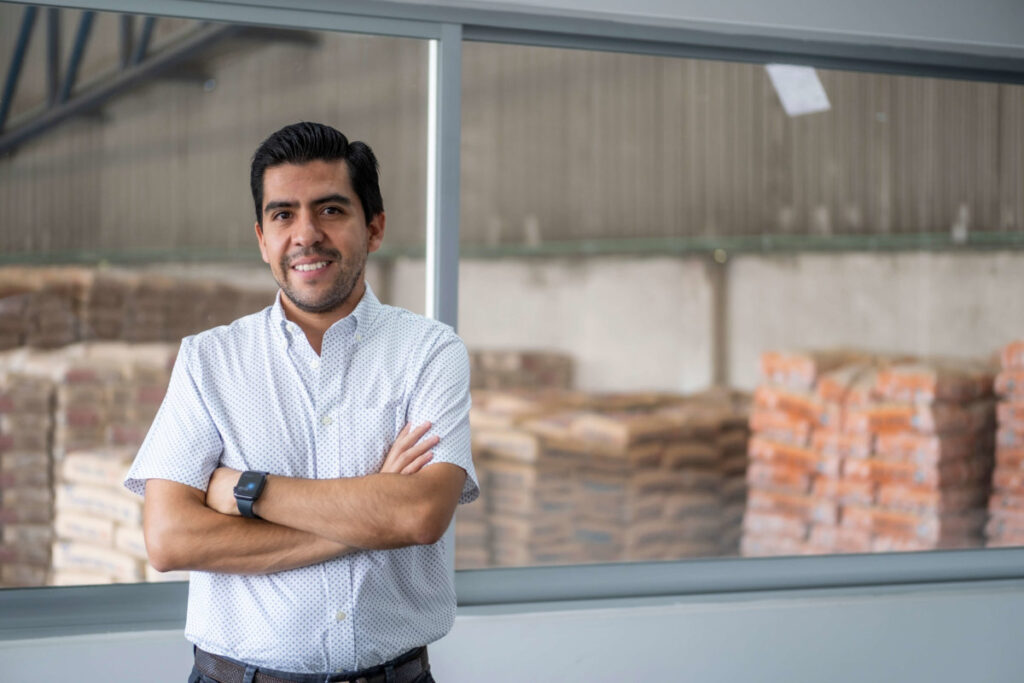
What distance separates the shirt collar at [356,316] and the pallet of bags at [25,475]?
116cm

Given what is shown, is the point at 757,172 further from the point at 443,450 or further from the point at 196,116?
the point at 443,450

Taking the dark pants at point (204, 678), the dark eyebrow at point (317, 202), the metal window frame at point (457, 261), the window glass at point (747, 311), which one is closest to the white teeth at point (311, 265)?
the dark eyebrow at point (317, 202)

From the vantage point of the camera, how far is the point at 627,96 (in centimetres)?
320

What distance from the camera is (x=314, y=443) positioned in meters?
1.56

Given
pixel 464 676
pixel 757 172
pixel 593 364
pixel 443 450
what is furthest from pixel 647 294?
pixel 443 450

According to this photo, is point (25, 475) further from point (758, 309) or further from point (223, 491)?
point (758, 309)

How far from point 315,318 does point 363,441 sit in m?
0.25

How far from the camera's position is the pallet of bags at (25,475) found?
2.37 m

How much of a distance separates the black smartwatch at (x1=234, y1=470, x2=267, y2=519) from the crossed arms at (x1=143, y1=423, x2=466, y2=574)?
1 cm

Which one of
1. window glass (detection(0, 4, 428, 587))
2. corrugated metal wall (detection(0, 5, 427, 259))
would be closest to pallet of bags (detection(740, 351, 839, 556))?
corrugated metal wall (detection(0, 5, 427, 259))

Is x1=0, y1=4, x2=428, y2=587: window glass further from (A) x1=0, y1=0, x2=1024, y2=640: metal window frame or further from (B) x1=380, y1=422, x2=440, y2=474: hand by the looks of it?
(B) x1=380, y1=422, x2=440, y2=474: hand

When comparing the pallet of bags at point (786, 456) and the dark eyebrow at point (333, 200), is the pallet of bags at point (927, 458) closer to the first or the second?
the pallet of bags at point (786, 456)

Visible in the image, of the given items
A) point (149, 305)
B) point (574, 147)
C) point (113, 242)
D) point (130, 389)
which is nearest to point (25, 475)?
point (130, 389)

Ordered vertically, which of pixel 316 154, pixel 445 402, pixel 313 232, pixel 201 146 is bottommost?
pixel 445 402
